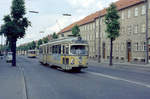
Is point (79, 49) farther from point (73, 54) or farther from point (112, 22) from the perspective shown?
point (112, 22)

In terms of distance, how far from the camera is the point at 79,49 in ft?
63.9

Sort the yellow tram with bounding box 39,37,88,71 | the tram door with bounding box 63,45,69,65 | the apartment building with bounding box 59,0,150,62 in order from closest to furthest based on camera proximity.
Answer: the yellow tram with bounding box 39,37,88,71, the tram door with bounding box 63,45,69,65, the apartment building with bounding box 59,0,150,62

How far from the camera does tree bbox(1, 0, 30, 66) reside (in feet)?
90.0

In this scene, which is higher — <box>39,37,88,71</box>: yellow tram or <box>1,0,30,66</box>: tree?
<box>1,0,30,66</box>: tree

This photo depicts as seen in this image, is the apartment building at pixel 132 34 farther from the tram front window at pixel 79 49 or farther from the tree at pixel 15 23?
the tram front window at pixel 79 49

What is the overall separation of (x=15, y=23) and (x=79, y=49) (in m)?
11.8

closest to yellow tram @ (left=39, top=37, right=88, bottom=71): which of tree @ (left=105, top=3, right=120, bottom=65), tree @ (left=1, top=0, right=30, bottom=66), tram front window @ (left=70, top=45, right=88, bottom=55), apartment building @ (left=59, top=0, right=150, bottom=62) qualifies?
tram front window @ (left=70, top=45, right=88, bottom=55)

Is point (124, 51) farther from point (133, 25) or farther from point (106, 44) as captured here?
point (106, 44)

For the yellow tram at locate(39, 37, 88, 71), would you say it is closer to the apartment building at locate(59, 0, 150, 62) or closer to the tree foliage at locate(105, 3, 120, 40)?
the tree foliage at locate(105, 3, 120, 40)

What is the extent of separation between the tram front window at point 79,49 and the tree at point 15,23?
1087 cm

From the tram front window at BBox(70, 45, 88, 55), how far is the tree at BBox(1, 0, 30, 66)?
1087 cm

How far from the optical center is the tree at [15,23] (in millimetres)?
27438

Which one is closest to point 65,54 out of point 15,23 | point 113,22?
point 15,23

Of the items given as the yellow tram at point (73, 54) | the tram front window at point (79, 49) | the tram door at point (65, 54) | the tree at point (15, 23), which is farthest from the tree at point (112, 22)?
the tram door at point (65, 54)
